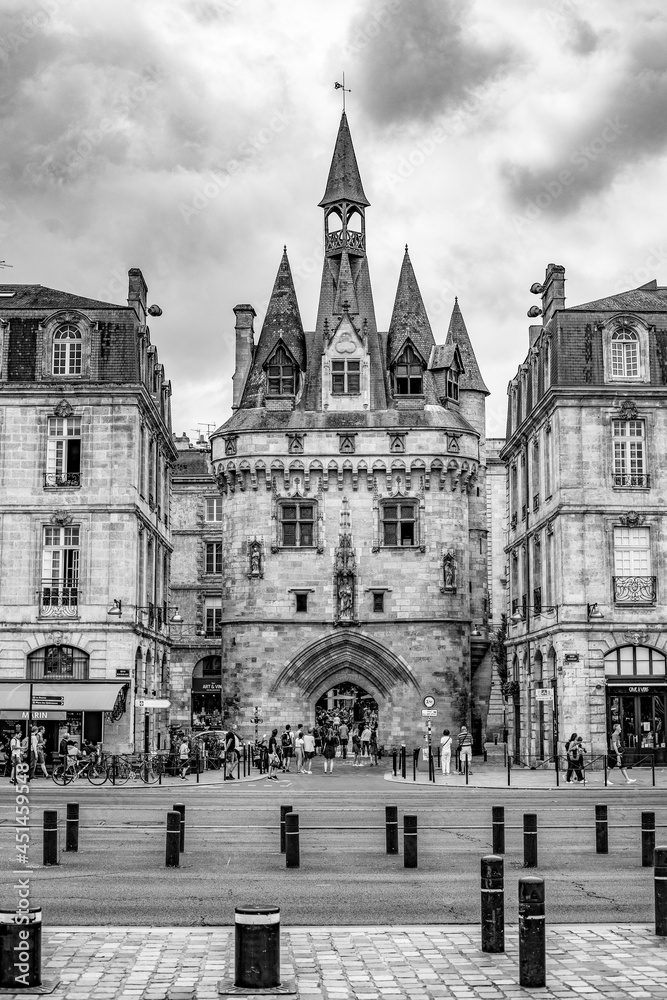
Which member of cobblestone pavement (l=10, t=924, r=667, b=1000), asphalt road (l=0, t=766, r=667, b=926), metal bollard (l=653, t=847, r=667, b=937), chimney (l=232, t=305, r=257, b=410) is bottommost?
asphalt road (l=0, t=766, r=667, b=926)

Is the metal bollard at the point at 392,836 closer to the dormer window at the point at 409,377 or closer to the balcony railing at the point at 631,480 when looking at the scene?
the balcony railing at the point at 631,480

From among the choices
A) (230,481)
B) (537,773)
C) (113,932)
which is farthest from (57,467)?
(113,932)

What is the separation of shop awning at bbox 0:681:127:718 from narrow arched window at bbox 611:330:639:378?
776 inches

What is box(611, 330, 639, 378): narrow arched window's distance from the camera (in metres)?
45.4

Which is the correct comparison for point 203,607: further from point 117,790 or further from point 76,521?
point 117,790

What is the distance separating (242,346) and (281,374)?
4014 millimetres

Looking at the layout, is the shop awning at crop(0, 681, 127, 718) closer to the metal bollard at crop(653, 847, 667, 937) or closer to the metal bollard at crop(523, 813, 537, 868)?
the metal bollard at crop(523, 813, 537, 868)

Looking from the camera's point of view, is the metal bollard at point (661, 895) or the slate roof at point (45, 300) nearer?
the metal bollard at point (661, 895)

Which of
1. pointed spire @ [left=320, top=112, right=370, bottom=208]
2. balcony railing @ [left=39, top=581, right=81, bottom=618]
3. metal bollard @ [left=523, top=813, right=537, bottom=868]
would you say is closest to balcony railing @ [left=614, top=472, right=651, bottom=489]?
balcony railing @ [left=39, top=581, right=81, bottom=618]

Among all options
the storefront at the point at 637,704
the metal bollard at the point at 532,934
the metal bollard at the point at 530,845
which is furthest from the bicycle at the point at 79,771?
the metal bollard at the point at 532,934

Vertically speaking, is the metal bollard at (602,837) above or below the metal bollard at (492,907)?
below

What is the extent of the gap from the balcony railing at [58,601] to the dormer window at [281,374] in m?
16.9

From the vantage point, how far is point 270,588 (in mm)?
55500

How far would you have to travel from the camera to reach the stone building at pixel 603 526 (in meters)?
43.4
